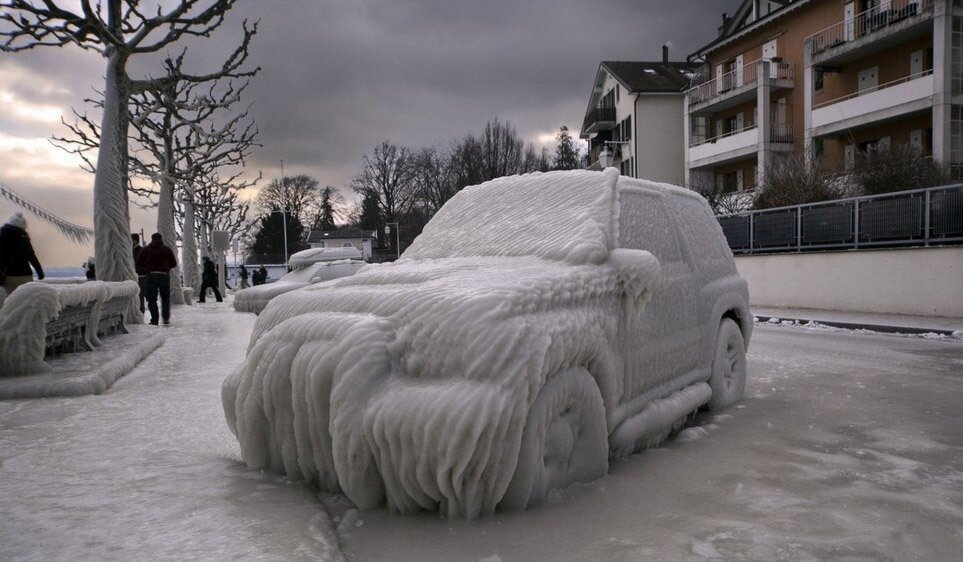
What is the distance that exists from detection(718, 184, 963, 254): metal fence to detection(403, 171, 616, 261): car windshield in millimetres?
10737

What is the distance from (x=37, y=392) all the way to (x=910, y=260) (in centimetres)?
1344

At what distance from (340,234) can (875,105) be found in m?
55.8

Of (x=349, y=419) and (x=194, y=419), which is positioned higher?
(x=349, y=419)

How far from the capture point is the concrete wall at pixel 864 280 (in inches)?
450

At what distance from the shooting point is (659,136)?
3869 centimetres

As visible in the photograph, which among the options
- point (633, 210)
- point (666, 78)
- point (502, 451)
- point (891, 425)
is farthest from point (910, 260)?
point (666, 78)

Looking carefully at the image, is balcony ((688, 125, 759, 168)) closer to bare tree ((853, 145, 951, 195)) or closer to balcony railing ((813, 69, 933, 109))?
balcony railing ((813, 69, 933, 109))

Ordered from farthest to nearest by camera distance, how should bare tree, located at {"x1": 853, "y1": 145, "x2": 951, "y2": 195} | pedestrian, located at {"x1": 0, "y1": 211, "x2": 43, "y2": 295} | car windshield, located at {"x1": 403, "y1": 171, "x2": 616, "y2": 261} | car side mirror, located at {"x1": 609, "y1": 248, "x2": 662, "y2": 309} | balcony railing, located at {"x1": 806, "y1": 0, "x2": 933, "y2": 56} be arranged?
balcony railing, located at {"x1": 806, "y1": 0, "x2": 933, "y2": 56}, bare tree, located at {"x1": 853, "y1": 145, "x2": 951, "y2": 195}, pedestrian, located at {"x1": 0, "y1": 211, "x2": 43, "y2": 295}, car windshield, located at {"x1": 403, "y1": 171, "x2": 616, "y2": 261}, car side mirror, located at {"x1": 609, "y1": 248, "x2": 662, "y2": 309}

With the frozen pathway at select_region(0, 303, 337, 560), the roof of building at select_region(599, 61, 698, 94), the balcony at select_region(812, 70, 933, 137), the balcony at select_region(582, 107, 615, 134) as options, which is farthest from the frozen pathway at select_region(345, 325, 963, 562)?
the balcony at select_region(582, 107, 615, 134)

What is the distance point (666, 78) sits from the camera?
133 ft

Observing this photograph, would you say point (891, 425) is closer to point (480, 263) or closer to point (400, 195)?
point (480, 263)

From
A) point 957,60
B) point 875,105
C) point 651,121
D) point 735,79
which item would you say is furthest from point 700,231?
point 651,121

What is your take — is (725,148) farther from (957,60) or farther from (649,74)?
(649,74)

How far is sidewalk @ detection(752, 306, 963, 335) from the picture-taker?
984 centimetres
